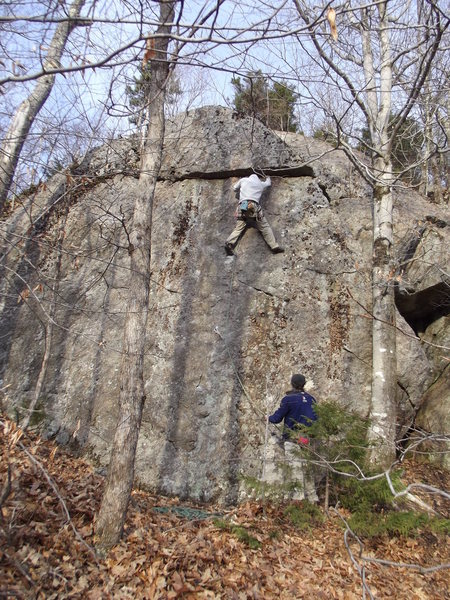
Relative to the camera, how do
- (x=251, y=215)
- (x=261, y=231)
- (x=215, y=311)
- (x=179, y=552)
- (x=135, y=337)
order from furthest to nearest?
(x=261, y=231) < (x=251, y=215) < (x=215, y=311) < (x=135, y=337) < (x=179, y=552)

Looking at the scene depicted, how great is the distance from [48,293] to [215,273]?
3.93 meters

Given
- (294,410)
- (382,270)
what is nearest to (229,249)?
(382,270)

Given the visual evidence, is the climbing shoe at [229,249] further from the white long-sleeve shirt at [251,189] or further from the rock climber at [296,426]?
the rock climber at [296,426]

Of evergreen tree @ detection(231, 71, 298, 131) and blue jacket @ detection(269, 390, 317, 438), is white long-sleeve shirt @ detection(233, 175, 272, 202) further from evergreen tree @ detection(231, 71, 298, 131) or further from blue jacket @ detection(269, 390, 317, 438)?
blue jacket @ detection(269, 390, 317, 438)

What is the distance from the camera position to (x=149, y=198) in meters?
5.99

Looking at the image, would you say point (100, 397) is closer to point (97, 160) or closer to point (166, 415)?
point (166, 415)

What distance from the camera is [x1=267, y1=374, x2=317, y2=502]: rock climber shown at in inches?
227

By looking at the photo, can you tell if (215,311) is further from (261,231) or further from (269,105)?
(269,105)

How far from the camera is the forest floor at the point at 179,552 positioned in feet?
12.8

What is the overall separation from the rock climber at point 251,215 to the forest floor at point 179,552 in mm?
5007

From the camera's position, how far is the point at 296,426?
20.0ft

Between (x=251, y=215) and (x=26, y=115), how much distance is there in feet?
14.7

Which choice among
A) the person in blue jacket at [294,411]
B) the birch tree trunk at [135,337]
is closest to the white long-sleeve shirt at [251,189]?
the birch tree trunk at [135,337]

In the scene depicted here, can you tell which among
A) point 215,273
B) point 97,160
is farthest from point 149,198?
point 97,160
